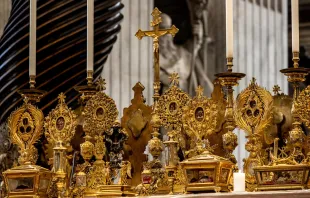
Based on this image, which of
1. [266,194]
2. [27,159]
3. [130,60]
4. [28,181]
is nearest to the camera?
[266,194]

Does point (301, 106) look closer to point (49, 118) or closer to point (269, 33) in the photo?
point (49, 118)

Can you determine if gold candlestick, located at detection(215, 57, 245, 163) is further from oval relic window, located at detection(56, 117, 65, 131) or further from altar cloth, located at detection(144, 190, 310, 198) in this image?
oval relic window, located at detection(56, 117, 65, 131)

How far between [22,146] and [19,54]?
2.71 m

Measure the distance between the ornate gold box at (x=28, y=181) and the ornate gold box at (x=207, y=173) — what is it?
1.12 metres

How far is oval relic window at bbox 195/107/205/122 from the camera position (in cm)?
774

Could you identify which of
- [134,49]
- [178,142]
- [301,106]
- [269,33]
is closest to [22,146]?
[178,142]

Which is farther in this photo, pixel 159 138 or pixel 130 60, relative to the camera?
pixel 130 60

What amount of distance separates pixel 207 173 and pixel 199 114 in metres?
0.45

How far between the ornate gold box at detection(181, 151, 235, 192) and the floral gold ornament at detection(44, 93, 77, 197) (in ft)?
3.49

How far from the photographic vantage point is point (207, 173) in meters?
7.49

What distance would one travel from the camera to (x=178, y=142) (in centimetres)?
791

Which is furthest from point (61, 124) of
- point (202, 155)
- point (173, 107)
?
point (202, 155)

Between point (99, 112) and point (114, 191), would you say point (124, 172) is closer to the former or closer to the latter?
point (114, 191)

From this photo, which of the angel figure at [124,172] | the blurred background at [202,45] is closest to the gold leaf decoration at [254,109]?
the angel figure at [124,172]
